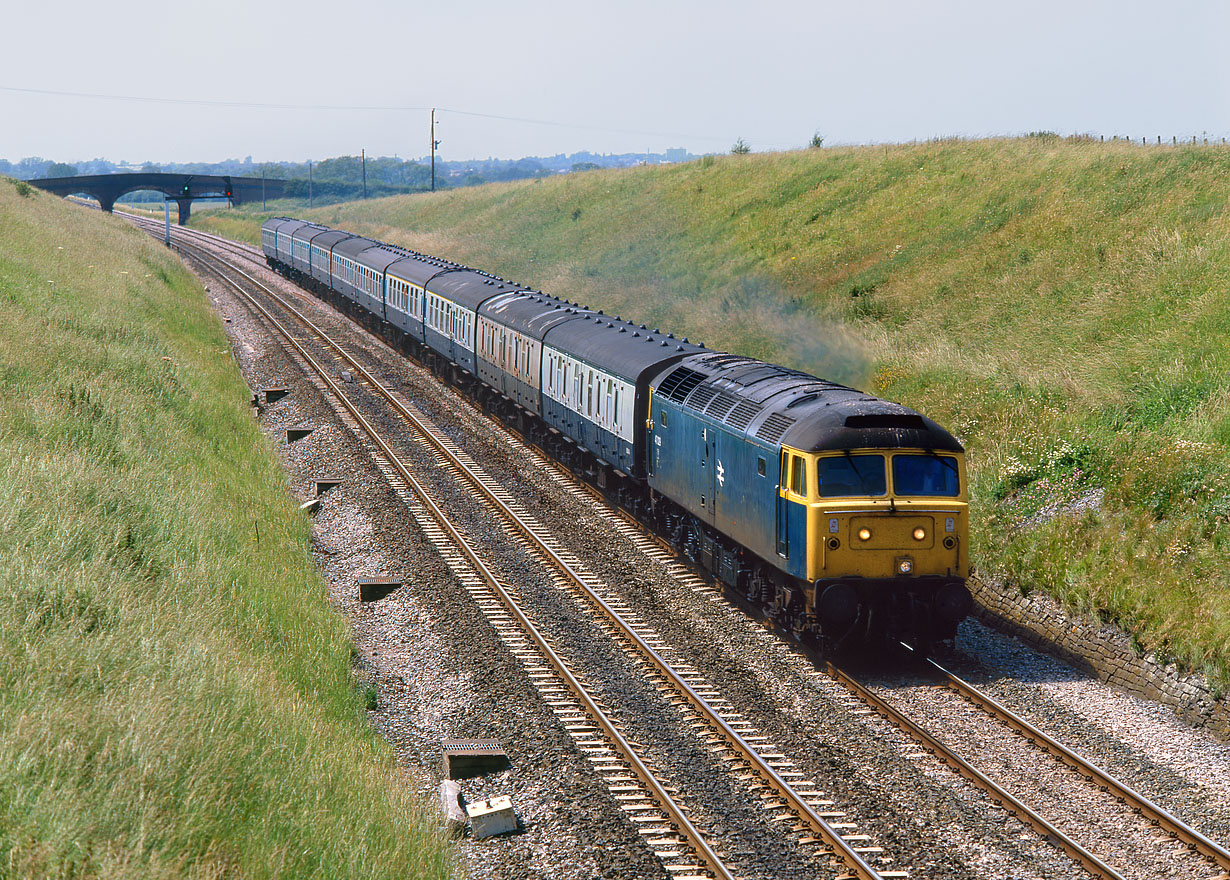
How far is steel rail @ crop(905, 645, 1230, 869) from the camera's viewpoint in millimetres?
9938

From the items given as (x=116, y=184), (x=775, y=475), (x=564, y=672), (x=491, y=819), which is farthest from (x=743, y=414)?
(x=116, y=184)

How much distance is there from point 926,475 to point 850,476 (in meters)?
1.02

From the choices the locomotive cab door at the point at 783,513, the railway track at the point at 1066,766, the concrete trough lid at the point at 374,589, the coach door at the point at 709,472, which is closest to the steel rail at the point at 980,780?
the railway track at the point at 1066,766

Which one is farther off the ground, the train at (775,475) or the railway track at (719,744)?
the train at (775,475)

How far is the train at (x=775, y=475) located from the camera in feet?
46.2

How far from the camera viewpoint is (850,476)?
14164mm

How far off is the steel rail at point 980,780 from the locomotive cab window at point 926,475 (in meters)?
2.45

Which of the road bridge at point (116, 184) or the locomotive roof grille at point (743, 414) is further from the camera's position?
the road bridge at point (116, 184)

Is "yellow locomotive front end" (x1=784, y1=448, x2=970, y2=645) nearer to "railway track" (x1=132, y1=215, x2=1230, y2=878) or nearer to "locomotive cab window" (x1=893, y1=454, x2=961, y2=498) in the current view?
"locomotive cab window" (x1=893, y1=454, x2=961, y2=498)

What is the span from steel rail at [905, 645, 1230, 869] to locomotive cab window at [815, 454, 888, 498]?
2434 millimetres

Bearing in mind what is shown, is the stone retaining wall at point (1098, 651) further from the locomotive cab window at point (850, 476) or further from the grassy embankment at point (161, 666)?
the grassy embankment at point (161, 666)

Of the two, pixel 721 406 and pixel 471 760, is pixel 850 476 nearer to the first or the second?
pixel 721 406

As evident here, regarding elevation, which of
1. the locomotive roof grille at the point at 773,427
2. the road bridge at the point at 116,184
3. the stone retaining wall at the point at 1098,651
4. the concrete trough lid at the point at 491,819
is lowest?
the concrete trough lid at the point at 491,819

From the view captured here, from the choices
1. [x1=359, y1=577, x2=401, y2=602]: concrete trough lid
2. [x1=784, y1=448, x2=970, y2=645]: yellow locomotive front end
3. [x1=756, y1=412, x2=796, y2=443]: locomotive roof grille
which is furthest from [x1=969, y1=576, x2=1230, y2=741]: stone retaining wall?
[x1=359, y1=577, x2=401, y2=602]: concrete trough lid
